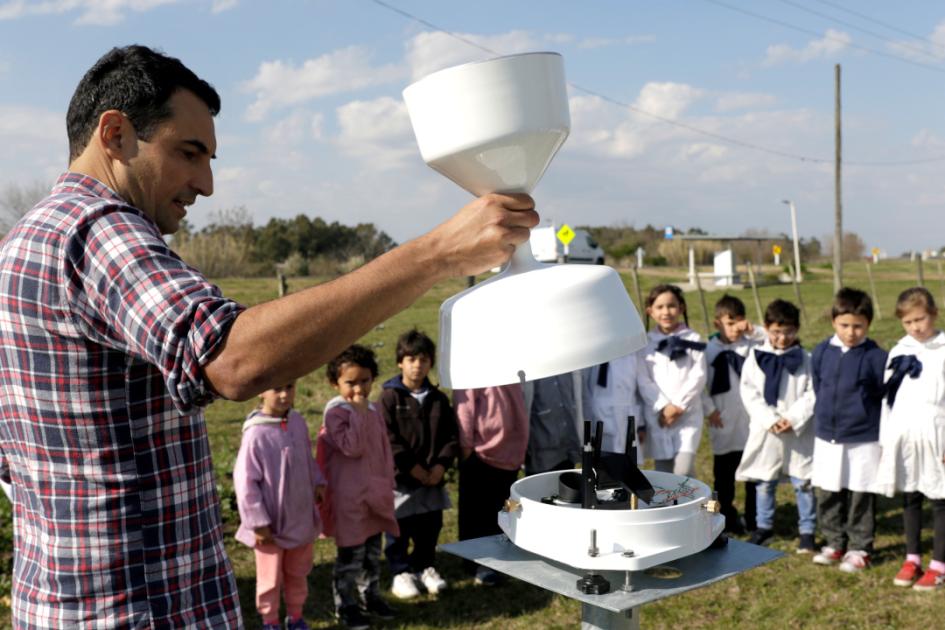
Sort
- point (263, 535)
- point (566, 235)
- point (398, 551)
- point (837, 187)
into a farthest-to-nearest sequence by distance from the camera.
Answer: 1. point (837, 187)
2. point (566, 235)
3. point (398, 551)
4. point (263, 535)

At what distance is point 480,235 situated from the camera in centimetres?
148

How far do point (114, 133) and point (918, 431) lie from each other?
5.15 m

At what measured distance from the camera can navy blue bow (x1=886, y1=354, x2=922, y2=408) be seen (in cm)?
529

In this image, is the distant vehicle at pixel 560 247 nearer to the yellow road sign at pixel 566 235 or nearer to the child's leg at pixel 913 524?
the yellow road sign at pixel 566 235

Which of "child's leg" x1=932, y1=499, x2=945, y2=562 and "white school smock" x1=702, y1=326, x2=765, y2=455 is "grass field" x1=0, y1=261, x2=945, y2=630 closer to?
"child's leg" x1=932, y1=499, x2=945, y2=562

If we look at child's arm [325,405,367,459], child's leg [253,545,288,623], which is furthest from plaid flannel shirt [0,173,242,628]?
child's arm [325,405,367,459]

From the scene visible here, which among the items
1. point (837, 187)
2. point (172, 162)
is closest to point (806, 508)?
point (172, 162)

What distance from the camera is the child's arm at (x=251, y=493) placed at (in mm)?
4297

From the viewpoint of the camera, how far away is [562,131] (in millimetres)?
1692

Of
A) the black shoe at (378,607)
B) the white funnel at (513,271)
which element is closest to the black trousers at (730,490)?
the black shoe at (378,607)

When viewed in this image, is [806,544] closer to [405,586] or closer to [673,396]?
[673,396]

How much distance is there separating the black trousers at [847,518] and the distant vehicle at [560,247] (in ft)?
59.9

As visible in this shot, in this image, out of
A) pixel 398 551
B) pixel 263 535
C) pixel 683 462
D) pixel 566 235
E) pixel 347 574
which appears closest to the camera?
pixel 263 535

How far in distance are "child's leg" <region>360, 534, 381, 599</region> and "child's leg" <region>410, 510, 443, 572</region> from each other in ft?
1.41
